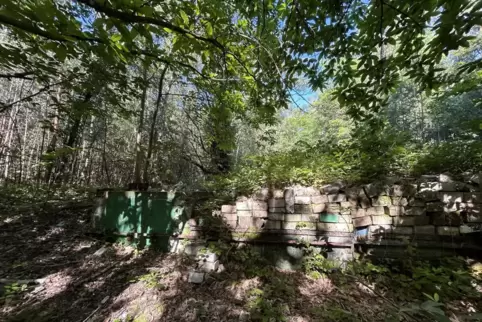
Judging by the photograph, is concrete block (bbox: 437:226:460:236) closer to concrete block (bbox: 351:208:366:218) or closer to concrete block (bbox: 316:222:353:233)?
concrete block (bbox: 351:208:366:218)

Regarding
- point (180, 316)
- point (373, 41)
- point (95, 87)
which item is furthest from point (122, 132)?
point (373, 41)

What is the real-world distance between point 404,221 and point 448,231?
0.42 metres

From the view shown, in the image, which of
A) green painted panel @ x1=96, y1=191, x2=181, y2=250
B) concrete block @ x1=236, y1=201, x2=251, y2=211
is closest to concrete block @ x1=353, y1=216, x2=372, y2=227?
concrete block @ x1=236, y1=201, x2=251, y2=211

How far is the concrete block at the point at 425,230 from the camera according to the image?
2523 mm

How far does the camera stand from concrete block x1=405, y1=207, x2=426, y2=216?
2566mm

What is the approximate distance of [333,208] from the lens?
9.43 feet

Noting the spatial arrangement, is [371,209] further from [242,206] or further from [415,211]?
[242,206]

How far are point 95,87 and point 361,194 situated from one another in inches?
142

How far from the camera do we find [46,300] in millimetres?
2465

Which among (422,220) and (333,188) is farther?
(333,188)

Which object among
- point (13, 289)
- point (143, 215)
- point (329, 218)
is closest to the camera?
point (13, 289)

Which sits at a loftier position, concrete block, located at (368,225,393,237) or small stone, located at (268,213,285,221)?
small stone, located at (268,213,285,221)

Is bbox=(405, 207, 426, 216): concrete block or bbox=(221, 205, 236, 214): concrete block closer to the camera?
bbox=(405, 207, 426, 216): concrete block

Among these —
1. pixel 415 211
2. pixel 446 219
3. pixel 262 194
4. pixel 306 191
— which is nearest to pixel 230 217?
pixel 262 194
